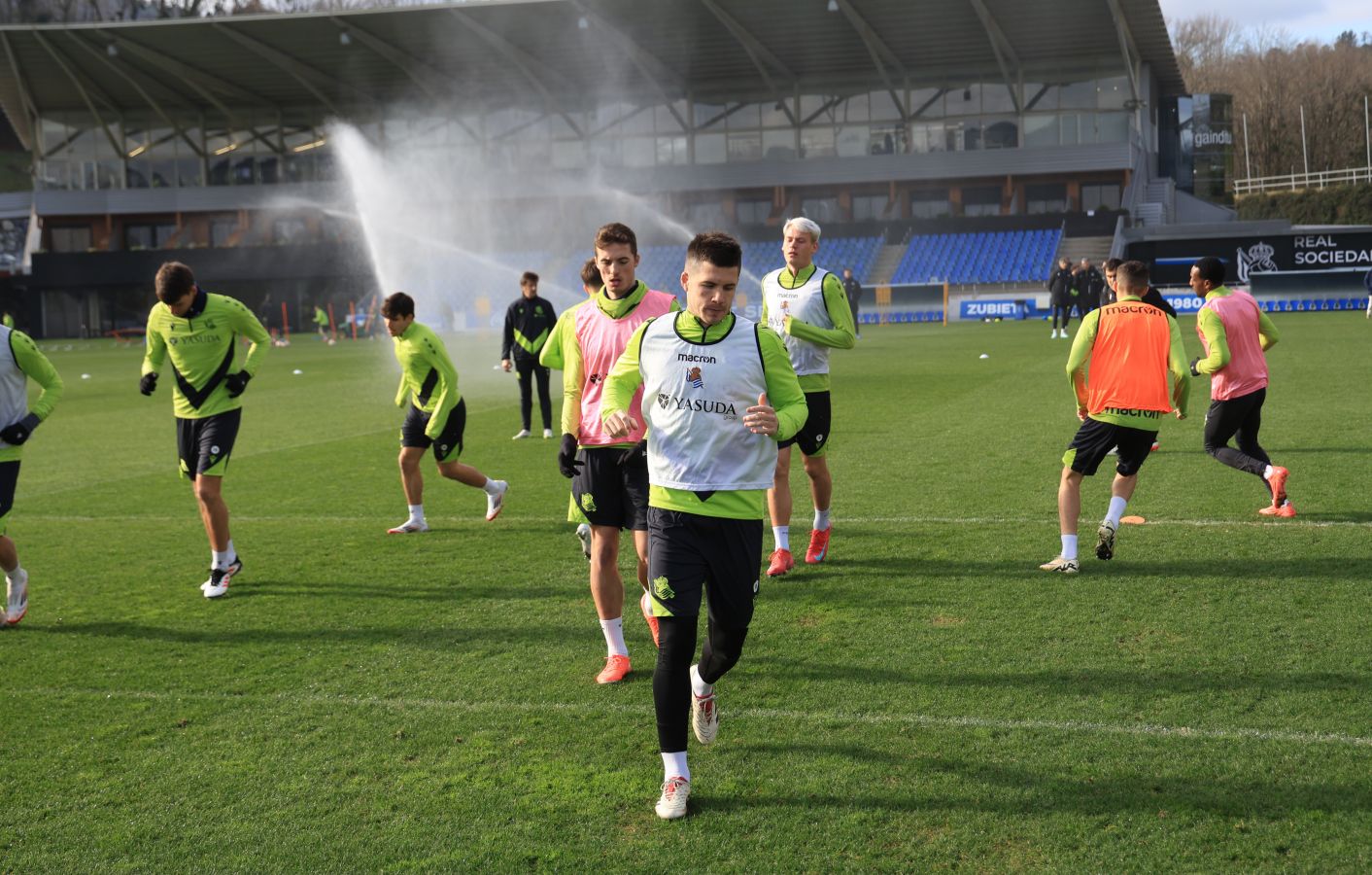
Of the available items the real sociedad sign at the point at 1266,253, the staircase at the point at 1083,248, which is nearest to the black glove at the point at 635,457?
the real sociedad sign at the point at 1266,253

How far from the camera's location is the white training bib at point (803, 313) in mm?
7695

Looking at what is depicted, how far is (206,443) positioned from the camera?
791 cm

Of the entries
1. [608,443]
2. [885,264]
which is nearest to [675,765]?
[608,443]

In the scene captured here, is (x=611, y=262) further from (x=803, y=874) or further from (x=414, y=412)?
(x=414, y=412)

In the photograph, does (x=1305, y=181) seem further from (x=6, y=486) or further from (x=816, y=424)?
(x=6, y=486)

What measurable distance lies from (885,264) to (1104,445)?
143 ft

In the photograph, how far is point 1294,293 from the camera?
4044 cm

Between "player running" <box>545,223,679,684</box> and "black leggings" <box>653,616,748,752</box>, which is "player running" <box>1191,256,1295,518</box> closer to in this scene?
"player running" <box>545,223,679,684</box>

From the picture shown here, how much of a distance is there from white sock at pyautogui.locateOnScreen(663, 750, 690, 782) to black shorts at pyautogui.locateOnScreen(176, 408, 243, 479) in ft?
15.2

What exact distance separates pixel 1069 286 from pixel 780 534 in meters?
26.4

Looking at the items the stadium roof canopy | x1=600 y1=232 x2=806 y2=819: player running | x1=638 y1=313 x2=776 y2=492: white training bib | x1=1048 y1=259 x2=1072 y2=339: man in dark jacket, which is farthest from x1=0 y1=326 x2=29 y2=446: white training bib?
the stadium roof canopy

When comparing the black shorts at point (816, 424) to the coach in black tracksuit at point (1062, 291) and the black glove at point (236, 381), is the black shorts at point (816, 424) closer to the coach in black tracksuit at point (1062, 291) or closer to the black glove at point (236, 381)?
the black glove at point (236, 381)

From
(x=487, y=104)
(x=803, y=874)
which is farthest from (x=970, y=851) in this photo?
(x=487, y=104)

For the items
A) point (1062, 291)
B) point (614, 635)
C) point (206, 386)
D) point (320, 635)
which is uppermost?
point (1062, 291)
